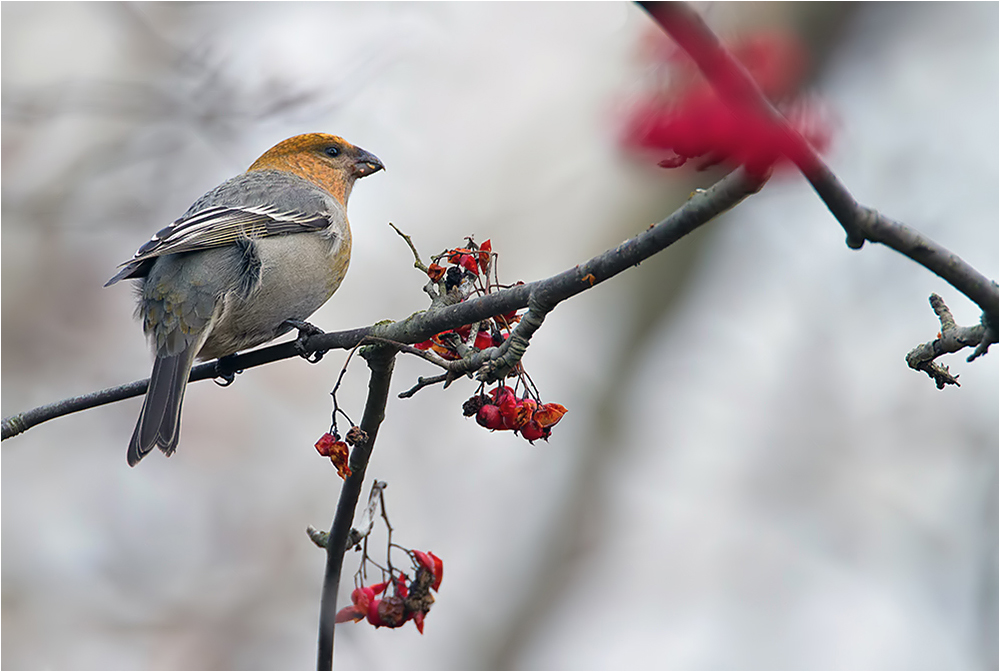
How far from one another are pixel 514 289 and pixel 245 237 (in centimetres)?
265

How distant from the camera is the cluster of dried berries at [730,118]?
1.28 meters

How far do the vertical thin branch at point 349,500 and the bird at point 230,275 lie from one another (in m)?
1.47

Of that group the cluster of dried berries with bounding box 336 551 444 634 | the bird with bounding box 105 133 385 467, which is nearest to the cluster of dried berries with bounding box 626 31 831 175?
the cluster of dried berries with bounding box 336 551 444 634

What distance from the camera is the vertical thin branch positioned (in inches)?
94.6

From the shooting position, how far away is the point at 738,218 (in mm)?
7688

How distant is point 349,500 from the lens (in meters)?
2.44

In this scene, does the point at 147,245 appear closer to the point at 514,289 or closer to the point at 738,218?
the point at 514,289

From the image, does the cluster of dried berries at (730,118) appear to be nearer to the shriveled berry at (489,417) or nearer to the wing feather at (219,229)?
the shriveled berry at (489,417)

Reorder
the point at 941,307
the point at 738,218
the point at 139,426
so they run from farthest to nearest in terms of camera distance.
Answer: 1. the point at 738,218
2. the point at 139,426
3. the point at 941,307

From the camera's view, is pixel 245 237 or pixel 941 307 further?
pixel 245 237

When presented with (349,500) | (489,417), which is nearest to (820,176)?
(489,417)

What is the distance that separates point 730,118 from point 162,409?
2.87 m

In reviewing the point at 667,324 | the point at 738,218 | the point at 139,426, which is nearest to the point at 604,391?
the point at 667,324

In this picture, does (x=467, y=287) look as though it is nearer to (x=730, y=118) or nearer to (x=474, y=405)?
(x=474, y=405)
